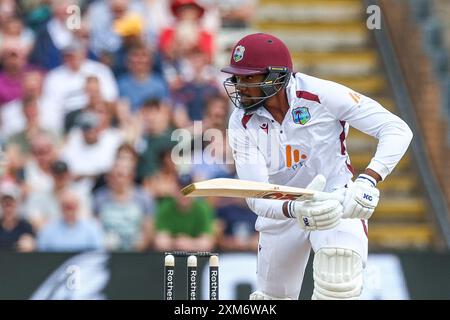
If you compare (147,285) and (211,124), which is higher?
(211,124)

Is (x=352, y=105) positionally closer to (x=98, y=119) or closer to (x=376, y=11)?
(x=98, y=119)

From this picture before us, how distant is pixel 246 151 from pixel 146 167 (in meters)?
3.47

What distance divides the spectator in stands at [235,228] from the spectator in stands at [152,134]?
2.20 ft

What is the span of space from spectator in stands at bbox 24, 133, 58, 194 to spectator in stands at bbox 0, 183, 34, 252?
258mm

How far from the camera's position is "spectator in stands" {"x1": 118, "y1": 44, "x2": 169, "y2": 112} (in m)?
10.6

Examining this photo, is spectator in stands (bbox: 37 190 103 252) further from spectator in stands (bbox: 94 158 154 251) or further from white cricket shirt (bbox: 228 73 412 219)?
white cricket shirt (bbox: 228 73 412 219)

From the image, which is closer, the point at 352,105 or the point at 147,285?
the point at 352,105

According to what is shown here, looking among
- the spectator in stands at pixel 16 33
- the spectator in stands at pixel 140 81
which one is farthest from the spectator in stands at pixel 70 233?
the spectator in stands at pixel 16 33

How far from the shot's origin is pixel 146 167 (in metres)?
10.2

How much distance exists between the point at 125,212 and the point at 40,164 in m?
0.93

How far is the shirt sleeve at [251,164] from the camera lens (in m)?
6.64

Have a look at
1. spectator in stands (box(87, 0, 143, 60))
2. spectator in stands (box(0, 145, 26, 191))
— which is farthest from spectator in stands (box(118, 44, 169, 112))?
spectator in stands (box(0, 145, 26, 191))

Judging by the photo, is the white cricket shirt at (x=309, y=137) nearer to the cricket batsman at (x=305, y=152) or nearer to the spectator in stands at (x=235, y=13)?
the cricket batsman at (x=305, y=152)
